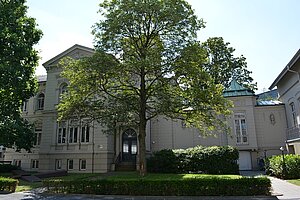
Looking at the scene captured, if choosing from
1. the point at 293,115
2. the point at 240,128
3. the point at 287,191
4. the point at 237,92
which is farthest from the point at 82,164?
the point at 293,115

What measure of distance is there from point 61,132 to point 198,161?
13795 millimetres

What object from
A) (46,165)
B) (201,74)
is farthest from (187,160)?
(46,165)

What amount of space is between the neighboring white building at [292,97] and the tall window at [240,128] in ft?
12.0

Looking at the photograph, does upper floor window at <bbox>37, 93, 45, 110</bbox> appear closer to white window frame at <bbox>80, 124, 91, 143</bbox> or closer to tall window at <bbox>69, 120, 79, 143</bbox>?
tall window at <bbox>69, 120, 79, 143</bbox>

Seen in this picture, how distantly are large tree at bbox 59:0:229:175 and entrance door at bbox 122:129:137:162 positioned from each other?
8.33 metres

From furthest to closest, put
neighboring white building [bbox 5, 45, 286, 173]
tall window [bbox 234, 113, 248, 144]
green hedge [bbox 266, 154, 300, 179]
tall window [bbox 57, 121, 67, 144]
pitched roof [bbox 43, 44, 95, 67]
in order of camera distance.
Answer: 1. pitched roof [bbox 43, 44, 95, 67]
2. tall window [bbox 57, 121, 67, 144]
3. tall window [bbox 234, 113, 248, 144]
4. neighboring white building [bbox 5, 45, 286, 173]
5. green hedge [bbox 266, 154, 300, 179]

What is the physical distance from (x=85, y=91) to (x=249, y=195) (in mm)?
10511

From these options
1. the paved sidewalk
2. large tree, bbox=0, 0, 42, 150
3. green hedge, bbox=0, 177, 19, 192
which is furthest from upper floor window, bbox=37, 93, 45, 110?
the paved sidewalk

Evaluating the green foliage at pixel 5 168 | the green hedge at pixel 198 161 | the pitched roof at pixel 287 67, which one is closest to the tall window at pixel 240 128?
the pitched roof at pixel 287 67

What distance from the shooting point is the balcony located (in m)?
21.1

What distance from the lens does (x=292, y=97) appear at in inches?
894

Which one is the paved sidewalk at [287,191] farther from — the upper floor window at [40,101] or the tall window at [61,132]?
the upper floor window at [40,101]

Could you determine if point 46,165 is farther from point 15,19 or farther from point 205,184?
point 205,184

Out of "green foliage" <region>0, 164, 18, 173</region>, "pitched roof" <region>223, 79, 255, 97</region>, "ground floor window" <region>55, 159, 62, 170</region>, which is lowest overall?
"green foliage" <region>0, 164, 18, 173</region>
